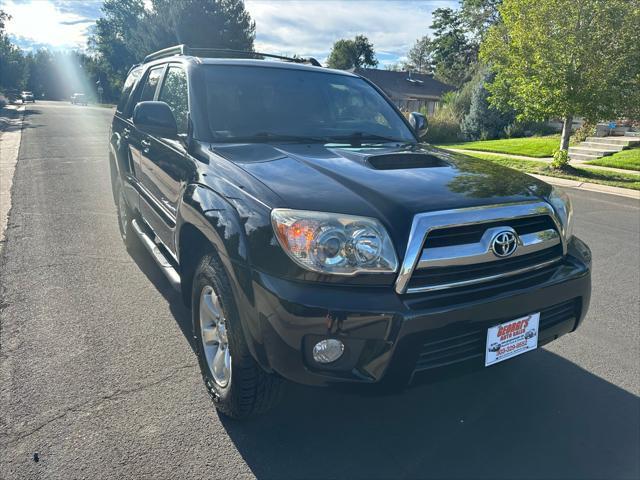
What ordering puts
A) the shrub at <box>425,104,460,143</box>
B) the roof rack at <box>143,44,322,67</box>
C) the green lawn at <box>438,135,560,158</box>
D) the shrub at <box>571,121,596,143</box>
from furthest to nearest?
the shrub at <box>425,104,460,143</box> < the shrub at <box>571,121,596,143</box> < the green lawn at <box>438,135,560,158</box> < the roof rack at <box>143,44,322,67</box>

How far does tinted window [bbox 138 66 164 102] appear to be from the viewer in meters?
4.26

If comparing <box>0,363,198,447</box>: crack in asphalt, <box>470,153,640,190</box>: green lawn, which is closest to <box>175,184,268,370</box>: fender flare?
<box>0,363,198,447</box>: crack in asphalt

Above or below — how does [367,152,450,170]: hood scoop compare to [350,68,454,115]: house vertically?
below

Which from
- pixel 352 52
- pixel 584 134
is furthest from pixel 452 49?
pixel 584 134

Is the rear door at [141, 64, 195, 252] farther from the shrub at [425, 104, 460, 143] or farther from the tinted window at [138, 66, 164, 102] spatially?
the shrub at [425, 104, 460, 143]

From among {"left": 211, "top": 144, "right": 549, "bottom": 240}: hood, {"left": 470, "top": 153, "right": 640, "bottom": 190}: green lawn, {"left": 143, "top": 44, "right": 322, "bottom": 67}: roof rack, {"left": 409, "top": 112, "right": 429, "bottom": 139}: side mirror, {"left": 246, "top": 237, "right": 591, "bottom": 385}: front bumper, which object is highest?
{"left": 143, "top": 44, "right": 322, "bottom": 67}: roof rack

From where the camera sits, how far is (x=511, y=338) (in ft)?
7.90

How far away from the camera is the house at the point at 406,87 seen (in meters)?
47.5

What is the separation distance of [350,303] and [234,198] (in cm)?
80

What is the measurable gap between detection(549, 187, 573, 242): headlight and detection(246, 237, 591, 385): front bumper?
27.1 inches

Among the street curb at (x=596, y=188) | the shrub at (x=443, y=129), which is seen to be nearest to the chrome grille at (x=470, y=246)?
the street curb at (x=596, y=188)

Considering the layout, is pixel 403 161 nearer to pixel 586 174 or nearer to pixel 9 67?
pixel 586 174

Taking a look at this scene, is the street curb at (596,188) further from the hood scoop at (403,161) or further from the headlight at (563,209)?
the hood scoop at (403,161)

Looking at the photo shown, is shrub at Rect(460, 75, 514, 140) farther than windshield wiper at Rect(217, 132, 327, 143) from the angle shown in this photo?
Yes
